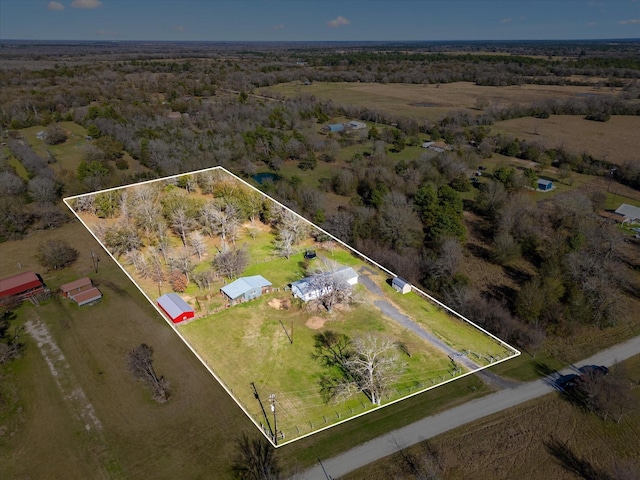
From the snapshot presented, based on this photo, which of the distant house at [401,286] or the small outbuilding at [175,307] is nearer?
the small outbuilding at [175,307]

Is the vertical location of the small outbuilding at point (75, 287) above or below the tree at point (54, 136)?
below

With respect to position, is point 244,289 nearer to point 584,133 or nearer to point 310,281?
point 310,281

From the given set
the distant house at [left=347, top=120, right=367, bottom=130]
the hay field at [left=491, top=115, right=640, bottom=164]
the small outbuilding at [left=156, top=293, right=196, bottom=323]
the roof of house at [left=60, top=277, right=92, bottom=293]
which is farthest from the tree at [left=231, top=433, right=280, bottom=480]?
the distant house at [left=347, top=120, right=367, bottom=130]

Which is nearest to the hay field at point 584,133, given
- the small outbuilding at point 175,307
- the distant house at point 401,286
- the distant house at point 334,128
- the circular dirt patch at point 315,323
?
the distant house at point 334,128

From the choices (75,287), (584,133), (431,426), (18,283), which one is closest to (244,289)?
(431,426)

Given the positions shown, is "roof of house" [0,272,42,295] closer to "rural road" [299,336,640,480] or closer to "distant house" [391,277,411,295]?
"rural road" [299,336,640,480]

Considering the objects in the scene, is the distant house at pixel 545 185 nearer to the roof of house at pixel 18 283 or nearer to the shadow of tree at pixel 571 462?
the shadow of tree at pixel 571 462

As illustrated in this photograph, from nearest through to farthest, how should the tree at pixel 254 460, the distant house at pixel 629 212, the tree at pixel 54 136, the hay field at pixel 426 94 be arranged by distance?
the tree at pixel 254 460 → the distant house at pixel 629 212 → the tree at pixel 54 136 → the hay field at pixel 426 94
